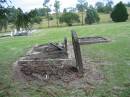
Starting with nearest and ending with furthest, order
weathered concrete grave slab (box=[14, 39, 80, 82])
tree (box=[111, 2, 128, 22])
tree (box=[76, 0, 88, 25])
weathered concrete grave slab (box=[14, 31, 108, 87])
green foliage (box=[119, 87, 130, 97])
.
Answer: green foliage (box=[119, 87, 130, 97])
weathered concrete grave slab (box=[14, 31, 108, 87])
weathered concrete grave slab (box=[14, 39, 80, 82])
tree (box=[111, 2, 128, 22])
tree (box=[76, 0, 88, 25])

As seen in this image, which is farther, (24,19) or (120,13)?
(120,13)

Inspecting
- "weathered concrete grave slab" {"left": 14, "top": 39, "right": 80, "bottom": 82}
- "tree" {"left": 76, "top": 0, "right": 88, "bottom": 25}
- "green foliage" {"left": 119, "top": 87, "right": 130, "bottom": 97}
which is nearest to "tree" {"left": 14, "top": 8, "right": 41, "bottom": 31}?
"weathered concrete grave slab" {"left": 14, "top": 39, "right": 80, "bottom": 82}

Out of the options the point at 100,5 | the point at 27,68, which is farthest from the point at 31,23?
the point at 100,5

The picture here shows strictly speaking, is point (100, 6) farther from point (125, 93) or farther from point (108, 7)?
point (125, 93)

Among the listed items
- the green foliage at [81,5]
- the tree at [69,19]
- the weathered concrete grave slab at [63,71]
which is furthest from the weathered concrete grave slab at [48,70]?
the green foliage at [81,5]

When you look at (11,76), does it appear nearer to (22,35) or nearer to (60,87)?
(60,87)

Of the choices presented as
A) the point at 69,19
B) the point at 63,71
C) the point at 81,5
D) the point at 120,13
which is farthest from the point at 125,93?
the point at 81,5

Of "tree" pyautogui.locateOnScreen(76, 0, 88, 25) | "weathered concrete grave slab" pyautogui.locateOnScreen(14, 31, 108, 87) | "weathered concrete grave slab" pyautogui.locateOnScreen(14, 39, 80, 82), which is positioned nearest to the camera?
"weathered concrete grave slab" pyautogui.locateOnScreen(14, 31, 108, 87)

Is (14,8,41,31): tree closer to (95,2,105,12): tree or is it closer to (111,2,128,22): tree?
(111,2,128,22): tree

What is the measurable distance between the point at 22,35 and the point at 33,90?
2011 cm

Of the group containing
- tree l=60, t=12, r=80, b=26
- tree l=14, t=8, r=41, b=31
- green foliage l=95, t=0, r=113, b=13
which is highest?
green foliage l=95, t=0, r=113, b=13

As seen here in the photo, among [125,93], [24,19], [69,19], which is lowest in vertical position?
[125,93]

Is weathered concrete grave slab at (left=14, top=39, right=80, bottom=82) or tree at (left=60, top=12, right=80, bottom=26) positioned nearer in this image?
weathered concrete grave slab at (left=14, top=39, right=80, bottom=82)

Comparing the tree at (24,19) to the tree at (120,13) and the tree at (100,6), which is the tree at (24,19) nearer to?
the tree at (120,13)
